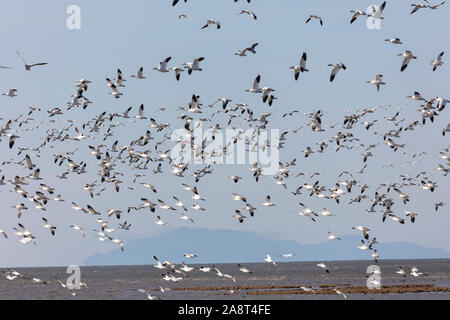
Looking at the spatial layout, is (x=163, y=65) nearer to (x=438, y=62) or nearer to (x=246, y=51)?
(x=246, y=51)

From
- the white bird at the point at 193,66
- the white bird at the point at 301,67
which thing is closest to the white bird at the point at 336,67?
the white bird at the point at 301,67

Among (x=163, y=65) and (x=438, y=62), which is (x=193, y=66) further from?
(x=438, y=62)

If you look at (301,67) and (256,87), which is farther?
(256,87)

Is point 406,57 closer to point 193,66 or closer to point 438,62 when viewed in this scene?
point 438,62

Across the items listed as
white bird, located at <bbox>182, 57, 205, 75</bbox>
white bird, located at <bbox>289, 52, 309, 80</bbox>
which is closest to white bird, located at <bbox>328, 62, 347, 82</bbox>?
white bird, located at <bbox>289, 52, 309, 80</bbox>

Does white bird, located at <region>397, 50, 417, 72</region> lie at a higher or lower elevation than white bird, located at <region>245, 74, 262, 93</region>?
higher

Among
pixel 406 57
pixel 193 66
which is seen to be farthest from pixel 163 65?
pixel 406 57

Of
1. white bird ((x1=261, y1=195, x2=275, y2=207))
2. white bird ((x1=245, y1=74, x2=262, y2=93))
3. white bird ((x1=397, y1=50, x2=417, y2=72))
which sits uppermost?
white bird ((x1=397, y1=50, x2=417, y2=72))

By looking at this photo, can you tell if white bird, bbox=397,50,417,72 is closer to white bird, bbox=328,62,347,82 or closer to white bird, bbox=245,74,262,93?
white bird, bbox=328,62,347,82

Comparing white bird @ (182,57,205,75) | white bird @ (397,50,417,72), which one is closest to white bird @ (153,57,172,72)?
white bird @ (182,57,205,75)

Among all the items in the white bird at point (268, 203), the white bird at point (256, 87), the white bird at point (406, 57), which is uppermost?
the white bird at point (406, 57)

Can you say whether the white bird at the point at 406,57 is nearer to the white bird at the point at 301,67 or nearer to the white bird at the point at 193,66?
the white bird at the point at 301,67

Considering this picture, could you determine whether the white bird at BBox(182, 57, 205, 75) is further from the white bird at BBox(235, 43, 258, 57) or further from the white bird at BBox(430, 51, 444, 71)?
the white bird at BBox(430, 51, 444, 71)
